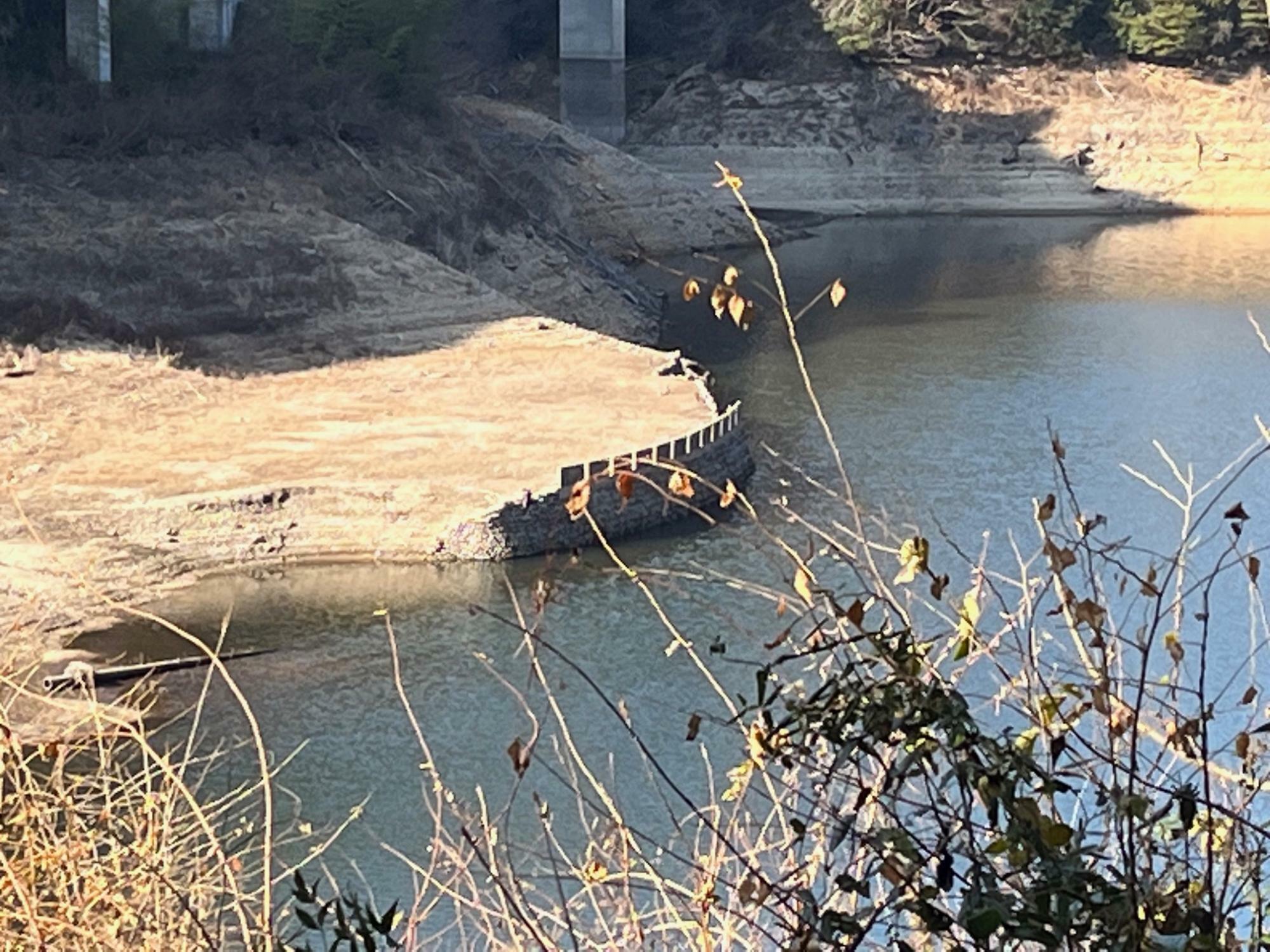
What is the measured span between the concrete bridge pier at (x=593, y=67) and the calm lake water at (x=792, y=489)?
11451mm

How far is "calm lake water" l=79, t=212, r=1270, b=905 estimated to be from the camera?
1686 centimetres

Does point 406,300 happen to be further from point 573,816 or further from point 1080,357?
point 573,816

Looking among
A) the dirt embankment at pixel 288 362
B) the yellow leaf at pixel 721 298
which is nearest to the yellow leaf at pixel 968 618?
the yellow leaf at pixel 721 298

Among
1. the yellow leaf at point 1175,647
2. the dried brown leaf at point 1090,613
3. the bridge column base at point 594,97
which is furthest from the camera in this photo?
the bridge column base at point 594,97

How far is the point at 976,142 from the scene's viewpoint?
61188 mm

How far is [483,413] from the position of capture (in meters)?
29.2

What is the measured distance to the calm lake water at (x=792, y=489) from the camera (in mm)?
16859

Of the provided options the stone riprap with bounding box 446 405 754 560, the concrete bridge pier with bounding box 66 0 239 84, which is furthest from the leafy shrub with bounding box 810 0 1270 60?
the stone riprap with bounding box 446 405 754 560

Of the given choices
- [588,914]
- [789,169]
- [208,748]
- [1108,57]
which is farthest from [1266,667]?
[1108,57]

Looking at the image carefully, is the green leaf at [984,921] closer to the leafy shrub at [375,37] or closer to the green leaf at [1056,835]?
the green leaf at [1056,835]

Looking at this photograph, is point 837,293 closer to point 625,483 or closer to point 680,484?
point 680,484

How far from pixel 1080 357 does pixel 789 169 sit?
26.3m

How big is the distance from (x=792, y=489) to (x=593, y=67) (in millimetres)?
36495

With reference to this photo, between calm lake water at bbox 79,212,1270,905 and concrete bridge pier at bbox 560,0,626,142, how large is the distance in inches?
451
